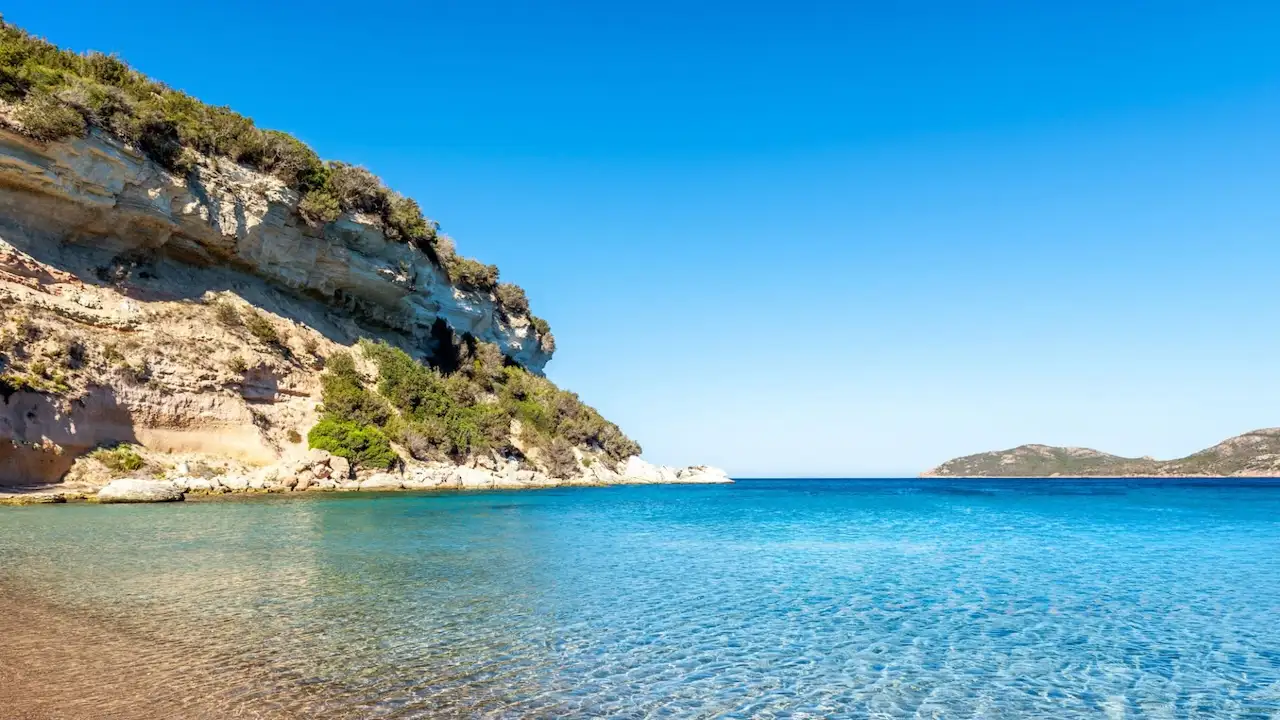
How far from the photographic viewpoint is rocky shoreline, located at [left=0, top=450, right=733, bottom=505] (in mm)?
24016

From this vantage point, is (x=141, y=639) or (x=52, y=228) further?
(x=52, y=228)

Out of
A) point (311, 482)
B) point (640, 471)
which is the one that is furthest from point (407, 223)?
point (640, 471)

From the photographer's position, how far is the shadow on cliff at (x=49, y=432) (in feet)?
77.9

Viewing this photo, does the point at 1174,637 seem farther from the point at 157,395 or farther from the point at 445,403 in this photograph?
the point at 445,403

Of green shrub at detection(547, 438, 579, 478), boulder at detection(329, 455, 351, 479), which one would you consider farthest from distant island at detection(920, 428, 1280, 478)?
boulder at detection(329, 455, 351, 479)

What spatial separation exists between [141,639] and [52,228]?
96.7ft

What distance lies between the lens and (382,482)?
3675 cm

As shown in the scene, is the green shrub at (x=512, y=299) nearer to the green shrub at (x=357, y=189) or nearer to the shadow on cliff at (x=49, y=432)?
the green shrub at (x=357, y=189)

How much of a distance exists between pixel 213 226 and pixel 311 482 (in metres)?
12.2

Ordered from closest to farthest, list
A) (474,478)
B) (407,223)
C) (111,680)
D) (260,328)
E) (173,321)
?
(111,680)
(173,321)
(260,328)
(474,478)
(407,223)

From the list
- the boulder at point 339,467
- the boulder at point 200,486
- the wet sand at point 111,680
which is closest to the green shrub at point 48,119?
the boulder at point 200,486

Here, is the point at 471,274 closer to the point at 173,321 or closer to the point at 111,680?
the point at 173,321

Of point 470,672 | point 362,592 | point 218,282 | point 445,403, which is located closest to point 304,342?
point 218,282

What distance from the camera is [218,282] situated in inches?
1437
